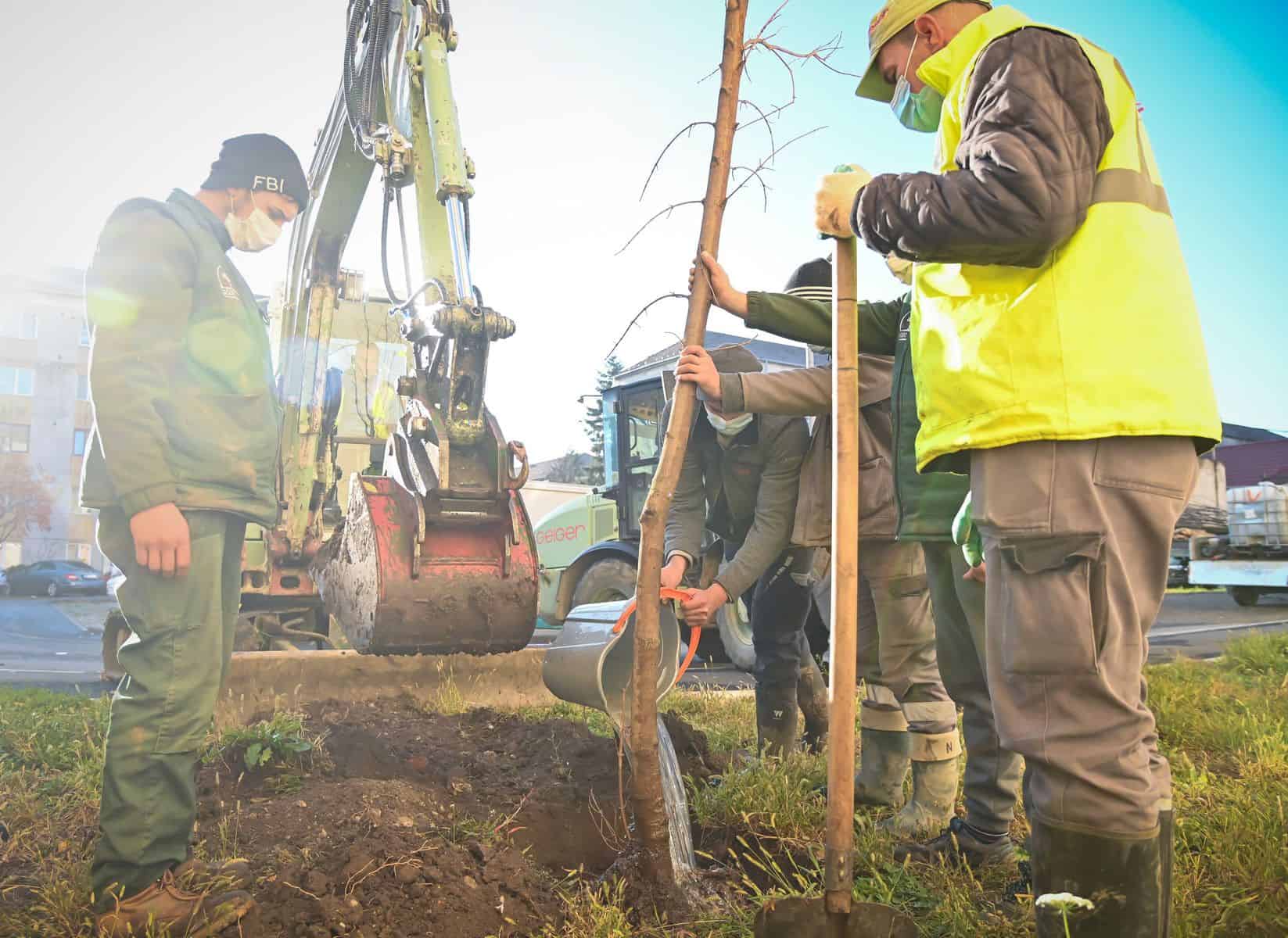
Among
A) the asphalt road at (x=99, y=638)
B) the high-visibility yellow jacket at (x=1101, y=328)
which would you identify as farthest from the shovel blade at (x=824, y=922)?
the asphalt road at (x=99, y=638)

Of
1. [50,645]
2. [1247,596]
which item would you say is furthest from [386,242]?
[1247,596]

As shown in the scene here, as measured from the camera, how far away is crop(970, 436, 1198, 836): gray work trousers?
1476mm

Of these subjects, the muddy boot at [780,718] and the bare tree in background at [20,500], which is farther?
the bare tree in background at [20,500]

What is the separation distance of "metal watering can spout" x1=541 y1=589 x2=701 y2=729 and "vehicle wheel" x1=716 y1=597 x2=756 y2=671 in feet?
12.8

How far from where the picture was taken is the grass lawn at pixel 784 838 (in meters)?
1.97

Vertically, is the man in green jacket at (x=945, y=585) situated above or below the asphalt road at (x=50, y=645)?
above

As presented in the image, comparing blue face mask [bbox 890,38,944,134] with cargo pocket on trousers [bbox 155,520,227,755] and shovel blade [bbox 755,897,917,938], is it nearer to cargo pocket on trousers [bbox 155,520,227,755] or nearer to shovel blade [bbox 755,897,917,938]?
shovel blade [bbox 755,897,917,938]

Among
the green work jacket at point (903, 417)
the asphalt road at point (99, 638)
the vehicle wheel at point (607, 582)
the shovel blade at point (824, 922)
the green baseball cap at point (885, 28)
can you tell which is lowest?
the asphalt road at point (99, 638)

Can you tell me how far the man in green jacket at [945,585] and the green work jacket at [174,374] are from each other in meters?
1.22

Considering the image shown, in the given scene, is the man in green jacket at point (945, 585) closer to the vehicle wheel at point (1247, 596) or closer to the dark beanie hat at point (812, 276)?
the dark beanie hat at point (812, 276)

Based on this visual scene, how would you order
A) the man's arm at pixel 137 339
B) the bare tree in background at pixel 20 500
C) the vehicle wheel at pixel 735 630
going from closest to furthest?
the man's arm at pixel 137 339 < the vehicle wheel at pixel 735 630 < the bare tree in background at pixel 20 500

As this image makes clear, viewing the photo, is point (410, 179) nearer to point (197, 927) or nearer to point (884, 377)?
point (884, 377)

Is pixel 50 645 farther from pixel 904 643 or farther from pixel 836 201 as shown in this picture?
pixel 836 201

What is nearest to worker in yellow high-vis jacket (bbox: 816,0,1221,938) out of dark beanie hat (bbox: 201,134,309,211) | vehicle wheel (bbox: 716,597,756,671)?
dark beanie hat (bbox: 201,134,309,211)
